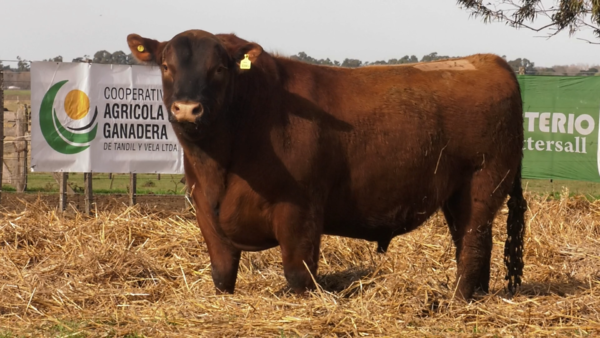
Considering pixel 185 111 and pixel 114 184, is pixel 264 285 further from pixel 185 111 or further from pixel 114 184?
pixel 114 184

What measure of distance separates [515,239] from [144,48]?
349 centimetres

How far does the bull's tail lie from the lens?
21.6 ft

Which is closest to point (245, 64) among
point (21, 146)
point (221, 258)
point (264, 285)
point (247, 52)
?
point (247, 52)

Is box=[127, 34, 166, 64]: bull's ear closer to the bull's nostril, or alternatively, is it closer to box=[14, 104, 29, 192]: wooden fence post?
the bull's nostril

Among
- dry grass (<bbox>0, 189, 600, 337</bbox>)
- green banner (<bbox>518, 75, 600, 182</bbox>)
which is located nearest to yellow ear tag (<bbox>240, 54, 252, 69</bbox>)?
dry grass (<bbox>0, 189, 600, 337</bbox>)

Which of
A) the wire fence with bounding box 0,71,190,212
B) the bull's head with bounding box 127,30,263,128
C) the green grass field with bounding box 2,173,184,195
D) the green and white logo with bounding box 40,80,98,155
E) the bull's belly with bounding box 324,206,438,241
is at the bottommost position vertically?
the green grass field with bounding box 2,173,184,195

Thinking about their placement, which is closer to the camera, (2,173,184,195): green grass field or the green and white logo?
the green and white logo

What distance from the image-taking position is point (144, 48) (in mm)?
5918

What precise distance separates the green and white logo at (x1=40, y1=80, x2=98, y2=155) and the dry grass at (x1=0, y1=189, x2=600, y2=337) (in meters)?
1.91

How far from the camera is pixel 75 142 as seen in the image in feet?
36.9

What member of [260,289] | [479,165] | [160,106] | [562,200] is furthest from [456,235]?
[160,106]

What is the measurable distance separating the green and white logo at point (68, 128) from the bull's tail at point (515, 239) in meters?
6.64

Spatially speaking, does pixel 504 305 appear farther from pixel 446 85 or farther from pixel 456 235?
pixel 446 85

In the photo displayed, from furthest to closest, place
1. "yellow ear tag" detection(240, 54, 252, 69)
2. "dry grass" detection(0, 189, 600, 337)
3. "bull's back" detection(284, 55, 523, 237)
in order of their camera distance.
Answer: "bull's back" detection(284, 55, 523, 237), "yellow ear tag" detection(240, 54, 252, 69), "dry grass" detection(0, 189, 600, 337)
